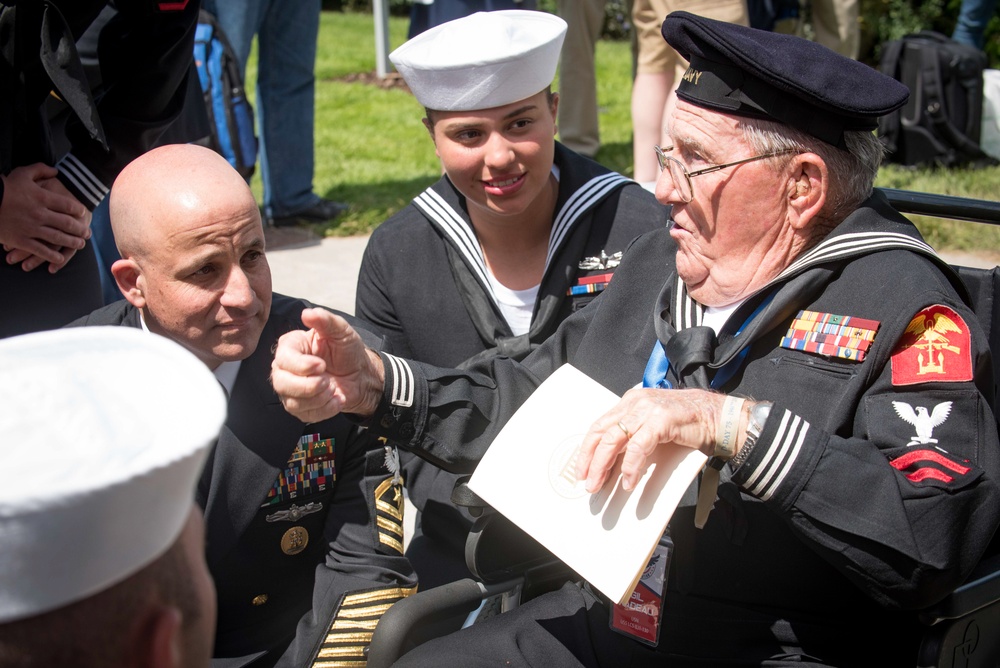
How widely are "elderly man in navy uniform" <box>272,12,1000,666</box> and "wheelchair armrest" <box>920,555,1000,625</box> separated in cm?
4

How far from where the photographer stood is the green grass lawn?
245 inches

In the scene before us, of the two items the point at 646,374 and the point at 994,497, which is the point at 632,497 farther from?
the point at 994,497

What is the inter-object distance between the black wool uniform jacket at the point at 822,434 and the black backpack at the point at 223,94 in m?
3.73

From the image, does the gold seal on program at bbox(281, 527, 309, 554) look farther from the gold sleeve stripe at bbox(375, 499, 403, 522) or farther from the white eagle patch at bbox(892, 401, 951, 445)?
the white eagle patch at bbox(892, 401, 951, 445)

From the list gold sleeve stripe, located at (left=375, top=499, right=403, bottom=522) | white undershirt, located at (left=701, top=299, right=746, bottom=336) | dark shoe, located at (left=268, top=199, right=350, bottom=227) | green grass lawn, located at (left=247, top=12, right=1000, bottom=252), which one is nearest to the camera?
white undershirt, located at (left=701, top=299, right=746, bottom=336)

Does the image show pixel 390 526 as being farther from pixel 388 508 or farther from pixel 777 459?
pixel 777 459

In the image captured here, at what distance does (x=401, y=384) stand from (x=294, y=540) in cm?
46

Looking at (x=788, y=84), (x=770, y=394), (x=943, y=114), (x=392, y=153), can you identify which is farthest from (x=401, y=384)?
(x=392, y=153)

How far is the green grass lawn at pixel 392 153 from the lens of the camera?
6227 millimetres

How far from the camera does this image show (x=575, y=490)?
6.11 feet

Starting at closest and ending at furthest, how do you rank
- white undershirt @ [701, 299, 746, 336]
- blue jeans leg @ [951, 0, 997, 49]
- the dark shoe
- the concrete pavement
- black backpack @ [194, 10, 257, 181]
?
white undershirt @ [701, 299, 746, 336], the concrete pavement, black backpack @ [194, 10, 257, 181], the dark shoe, blue jeans leg @ [951, 0, 997, 49]

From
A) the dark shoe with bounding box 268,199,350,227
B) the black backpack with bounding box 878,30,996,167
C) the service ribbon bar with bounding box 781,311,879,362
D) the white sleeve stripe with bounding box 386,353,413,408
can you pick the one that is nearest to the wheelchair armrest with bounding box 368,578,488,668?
the white sleeve stripe with bounding box 386,353,413,408

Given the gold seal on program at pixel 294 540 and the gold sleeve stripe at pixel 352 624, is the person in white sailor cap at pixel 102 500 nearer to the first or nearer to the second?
the gold sleeve stripe at pixel 352 624

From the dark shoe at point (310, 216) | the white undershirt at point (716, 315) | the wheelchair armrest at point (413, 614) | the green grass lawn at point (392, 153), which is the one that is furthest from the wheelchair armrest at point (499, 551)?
the dark shoe at point (310, 216)
